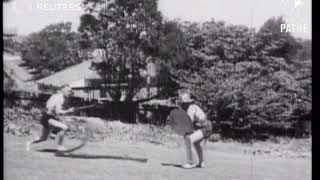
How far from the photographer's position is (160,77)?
22.8ft

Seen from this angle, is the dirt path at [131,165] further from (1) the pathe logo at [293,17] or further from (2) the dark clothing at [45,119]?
(1) the pathe logo at [293,17]

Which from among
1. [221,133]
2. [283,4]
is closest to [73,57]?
[221,133]

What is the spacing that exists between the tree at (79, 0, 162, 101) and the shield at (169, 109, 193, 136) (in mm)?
523

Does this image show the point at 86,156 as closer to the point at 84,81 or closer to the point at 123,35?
the point at 84,81

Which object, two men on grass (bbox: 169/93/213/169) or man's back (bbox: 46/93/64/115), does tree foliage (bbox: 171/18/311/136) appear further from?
man's back (bbox: 46/93/64/115)

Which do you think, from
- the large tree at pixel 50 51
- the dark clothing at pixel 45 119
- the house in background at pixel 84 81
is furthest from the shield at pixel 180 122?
the dark clothing at pixel 45 119

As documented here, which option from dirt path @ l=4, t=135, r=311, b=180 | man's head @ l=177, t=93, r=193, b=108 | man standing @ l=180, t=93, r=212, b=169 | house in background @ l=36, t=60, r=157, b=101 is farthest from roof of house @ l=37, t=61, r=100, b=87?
man standing @ l=180, t=93, r=212, b=169

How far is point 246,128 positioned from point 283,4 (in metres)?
1.48

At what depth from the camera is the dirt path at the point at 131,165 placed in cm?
671

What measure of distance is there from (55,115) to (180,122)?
1.50 m

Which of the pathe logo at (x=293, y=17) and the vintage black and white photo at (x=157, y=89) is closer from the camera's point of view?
the pathe logo at (x=293, y=17)

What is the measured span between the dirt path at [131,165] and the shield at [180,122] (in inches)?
9.3

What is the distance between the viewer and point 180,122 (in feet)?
22.6

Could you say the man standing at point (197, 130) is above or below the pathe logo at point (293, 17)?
below
